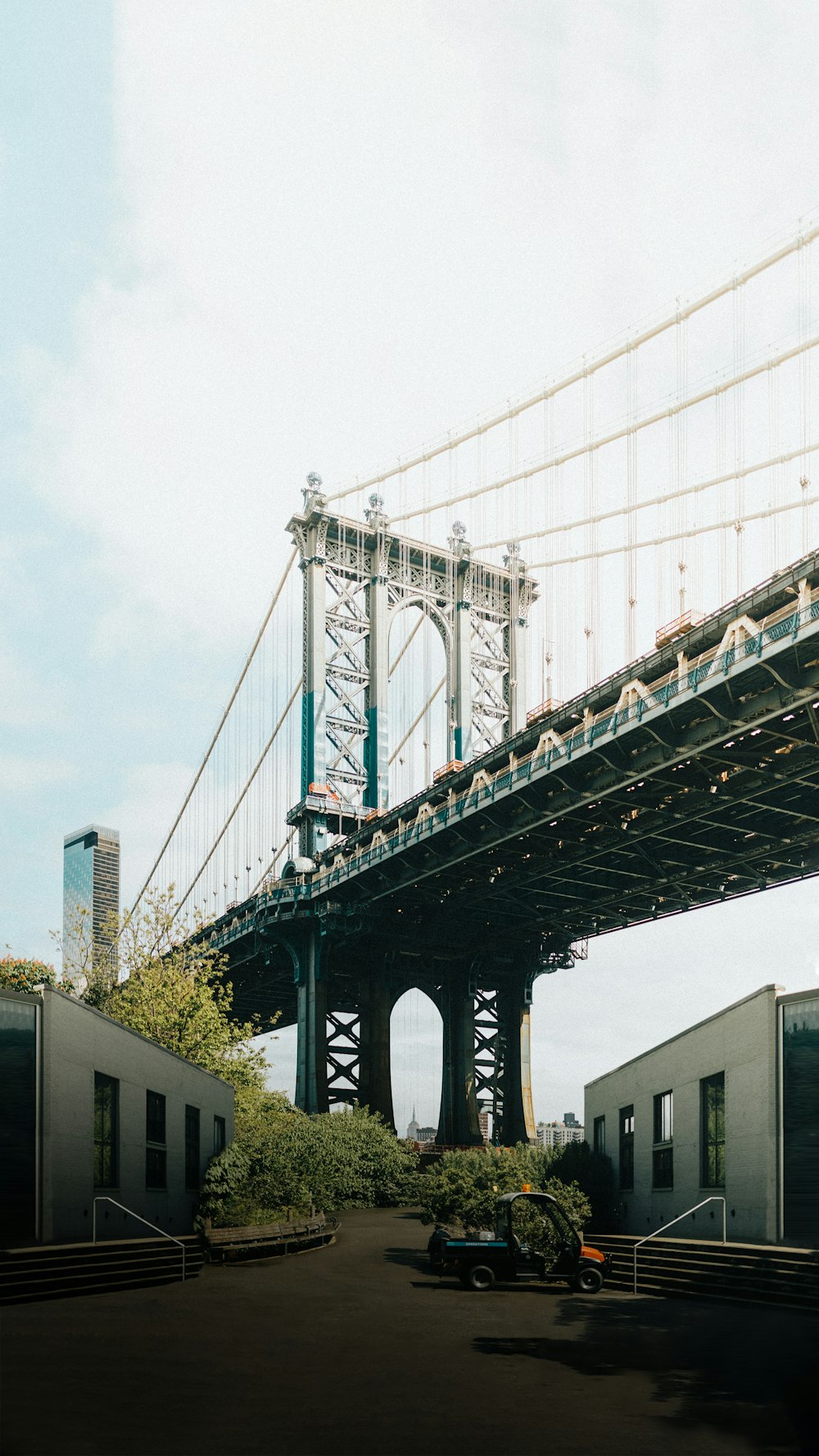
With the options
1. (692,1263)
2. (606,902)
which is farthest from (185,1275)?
(606,902)

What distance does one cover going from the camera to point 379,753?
81.5 meters

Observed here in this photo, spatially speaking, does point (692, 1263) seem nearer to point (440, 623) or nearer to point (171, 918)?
point (171, 918)

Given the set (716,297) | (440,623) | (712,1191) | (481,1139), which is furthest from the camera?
(440,623)

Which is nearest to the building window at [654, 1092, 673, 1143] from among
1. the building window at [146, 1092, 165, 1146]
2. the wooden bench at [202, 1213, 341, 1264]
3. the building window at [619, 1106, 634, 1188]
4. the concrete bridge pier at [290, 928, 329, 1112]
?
the building window at [619, 1106, 634, 1188]

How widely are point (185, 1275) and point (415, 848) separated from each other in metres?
43.0

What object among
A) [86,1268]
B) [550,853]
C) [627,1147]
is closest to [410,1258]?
[627,1147]

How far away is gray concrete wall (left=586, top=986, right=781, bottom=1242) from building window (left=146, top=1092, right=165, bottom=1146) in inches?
492

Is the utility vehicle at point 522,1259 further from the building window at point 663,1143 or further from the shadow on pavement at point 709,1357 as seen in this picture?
the building window at point 663,1143

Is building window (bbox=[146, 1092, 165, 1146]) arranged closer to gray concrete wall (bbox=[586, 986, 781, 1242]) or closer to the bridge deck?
gray concrete wall (bbox=[586, 986, 781, 1242])

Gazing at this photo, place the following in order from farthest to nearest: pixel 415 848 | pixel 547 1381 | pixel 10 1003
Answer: pixel 415 848, pixel 10 1003, pixel 547 1381

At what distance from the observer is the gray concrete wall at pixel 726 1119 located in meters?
27.2

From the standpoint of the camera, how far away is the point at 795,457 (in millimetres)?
55625

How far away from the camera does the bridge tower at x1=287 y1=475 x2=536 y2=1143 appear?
79.2 metres

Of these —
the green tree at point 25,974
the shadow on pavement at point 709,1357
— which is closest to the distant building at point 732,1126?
the shadow on pavement at point 709,1357
